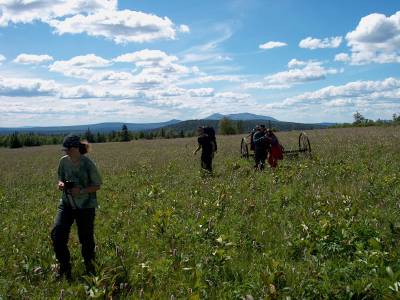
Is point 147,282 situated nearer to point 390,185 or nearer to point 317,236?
point 317,236

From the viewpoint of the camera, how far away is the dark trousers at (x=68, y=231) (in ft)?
23.4

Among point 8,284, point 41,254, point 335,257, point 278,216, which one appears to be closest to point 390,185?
point 278,216

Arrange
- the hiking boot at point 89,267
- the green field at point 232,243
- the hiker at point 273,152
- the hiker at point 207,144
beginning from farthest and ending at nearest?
the hiker at point 273,152 < the hiker at point 207,144 < the hiking boot at point 89,267 < the green field at point 232,243

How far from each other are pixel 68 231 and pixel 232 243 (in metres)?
2.60

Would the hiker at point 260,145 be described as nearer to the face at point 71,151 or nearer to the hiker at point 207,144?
the hiker at point 207,144

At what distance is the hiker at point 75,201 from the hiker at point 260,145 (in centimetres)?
1171

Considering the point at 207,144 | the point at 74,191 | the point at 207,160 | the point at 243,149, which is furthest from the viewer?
the point at 243,149

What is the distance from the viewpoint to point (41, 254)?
8.47m

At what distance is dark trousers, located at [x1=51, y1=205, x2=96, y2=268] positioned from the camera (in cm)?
714

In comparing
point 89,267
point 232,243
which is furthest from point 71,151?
point 232,243

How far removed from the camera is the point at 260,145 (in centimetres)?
1856

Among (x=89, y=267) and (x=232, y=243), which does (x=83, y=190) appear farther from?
(x=232, y=243)

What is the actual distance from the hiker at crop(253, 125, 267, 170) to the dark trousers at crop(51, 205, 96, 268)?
1173 centimetres

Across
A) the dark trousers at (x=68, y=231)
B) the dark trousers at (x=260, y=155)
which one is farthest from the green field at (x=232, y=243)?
the dark trousers at (x=260, y=155)
